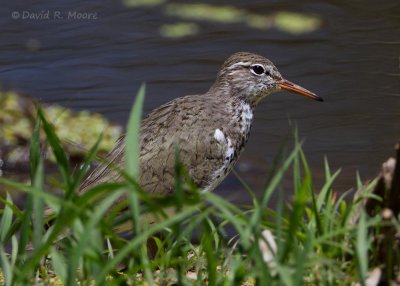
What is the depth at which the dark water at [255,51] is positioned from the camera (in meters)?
8.21

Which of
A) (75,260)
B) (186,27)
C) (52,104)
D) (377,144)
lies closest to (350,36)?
(186,27)

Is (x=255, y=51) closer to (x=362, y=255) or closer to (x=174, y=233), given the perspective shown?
(x=174, y=233)

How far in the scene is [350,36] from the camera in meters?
10.1

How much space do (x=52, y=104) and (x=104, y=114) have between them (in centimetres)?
48

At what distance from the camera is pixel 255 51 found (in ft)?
31.8

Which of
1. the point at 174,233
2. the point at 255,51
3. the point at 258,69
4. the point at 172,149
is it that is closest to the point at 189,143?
the point at 172,149

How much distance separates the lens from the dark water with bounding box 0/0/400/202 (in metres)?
8.21

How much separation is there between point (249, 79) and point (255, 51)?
2851mm

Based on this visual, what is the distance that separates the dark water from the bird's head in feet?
2.71

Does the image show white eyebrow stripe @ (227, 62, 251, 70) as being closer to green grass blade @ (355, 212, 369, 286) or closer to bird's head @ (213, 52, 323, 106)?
bird's head @ (213, 52, 323, 106)

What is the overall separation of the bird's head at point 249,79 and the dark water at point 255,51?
826 millimetres

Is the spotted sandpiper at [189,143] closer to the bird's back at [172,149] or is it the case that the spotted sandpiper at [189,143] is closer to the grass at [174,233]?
the bird's back at [172,149]

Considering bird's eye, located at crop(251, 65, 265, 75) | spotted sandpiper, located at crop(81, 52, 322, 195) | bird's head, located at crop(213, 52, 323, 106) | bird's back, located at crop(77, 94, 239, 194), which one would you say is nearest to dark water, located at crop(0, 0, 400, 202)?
bird's head, located at crop(213, 52, 323, 106)

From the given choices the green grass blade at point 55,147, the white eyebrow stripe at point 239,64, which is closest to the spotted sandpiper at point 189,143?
the white eyebrow stripe at point 239,64
